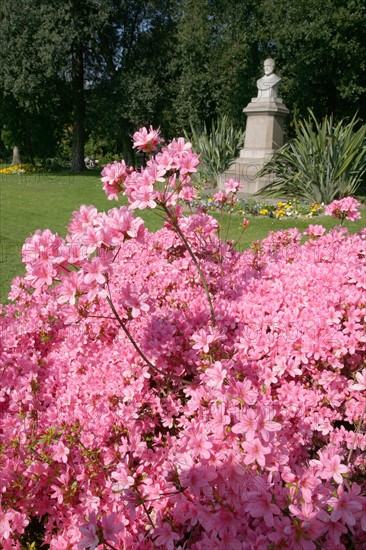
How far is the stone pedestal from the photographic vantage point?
12.6 metres

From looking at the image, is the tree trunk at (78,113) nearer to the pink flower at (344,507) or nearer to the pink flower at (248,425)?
the pink flower at (248,425)

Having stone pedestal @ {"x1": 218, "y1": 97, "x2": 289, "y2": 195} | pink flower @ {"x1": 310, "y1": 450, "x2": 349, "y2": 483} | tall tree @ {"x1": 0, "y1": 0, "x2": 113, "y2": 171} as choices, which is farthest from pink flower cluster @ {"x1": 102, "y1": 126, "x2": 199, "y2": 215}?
tall tree @ {"x1": 0, "y1": 0, "x2": 113, "y2": 171}

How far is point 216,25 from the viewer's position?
20.4 m

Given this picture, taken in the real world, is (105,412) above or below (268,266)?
below

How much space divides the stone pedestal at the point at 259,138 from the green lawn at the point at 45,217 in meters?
3.21

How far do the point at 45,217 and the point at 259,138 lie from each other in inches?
257

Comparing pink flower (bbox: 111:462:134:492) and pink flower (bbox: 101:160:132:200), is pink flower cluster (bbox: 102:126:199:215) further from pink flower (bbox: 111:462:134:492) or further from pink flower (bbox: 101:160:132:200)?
pink flower (bbox: 111:462:134:492)

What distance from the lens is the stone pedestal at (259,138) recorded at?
12.6 metres

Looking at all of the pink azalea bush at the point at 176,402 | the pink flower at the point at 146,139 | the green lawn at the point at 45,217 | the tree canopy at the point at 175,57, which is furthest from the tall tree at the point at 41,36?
the pink azalea bush at the point at 176,402

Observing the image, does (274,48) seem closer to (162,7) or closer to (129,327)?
(162,7)

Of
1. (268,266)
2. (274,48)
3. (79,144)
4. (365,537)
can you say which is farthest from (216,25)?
(365,537)

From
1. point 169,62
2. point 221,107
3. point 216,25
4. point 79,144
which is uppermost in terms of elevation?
point 216,25

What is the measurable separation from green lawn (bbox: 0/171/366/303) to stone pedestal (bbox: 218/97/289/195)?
10.5 feet

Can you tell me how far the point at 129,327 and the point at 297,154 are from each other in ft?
30.3
